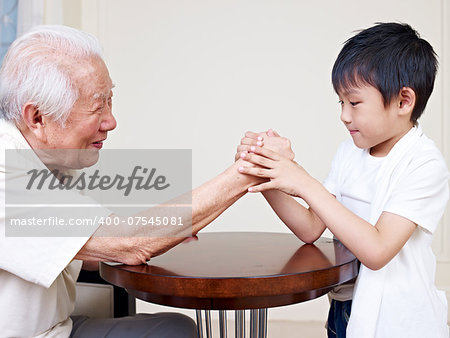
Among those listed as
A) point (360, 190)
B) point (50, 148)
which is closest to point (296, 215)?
point (360, 190)

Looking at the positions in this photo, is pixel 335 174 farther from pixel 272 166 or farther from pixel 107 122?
pixel 107 122

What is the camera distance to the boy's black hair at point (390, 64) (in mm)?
1374

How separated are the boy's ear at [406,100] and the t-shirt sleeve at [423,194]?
16 centimetres

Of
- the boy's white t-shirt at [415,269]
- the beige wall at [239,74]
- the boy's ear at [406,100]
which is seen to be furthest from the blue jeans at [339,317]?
the beige wall at [239,74]

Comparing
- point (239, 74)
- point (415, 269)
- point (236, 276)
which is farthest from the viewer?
point (239, 74)

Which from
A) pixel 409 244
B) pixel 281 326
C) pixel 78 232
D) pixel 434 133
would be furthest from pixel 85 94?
pixel 434 133

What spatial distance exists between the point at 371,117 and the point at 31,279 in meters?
0.97

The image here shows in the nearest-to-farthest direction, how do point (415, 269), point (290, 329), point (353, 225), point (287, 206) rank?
point (353, 225), point (415, 269), point (287, 206), point (290, 329)

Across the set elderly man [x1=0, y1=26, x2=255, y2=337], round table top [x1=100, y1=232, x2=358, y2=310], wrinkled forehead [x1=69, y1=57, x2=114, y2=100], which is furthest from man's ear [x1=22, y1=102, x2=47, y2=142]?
round table top [x1=100, y1=232, x2=358, y2=310]

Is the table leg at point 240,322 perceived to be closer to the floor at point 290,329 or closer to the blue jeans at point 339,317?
the blue jeans at point 339,317

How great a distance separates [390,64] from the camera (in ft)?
4.52

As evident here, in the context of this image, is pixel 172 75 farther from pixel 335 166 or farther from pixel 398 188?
pixel 398 188

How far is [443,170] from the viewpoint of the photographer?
1336 millimetres

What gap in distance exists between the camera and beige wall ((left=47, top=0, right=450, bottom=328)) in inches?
125
